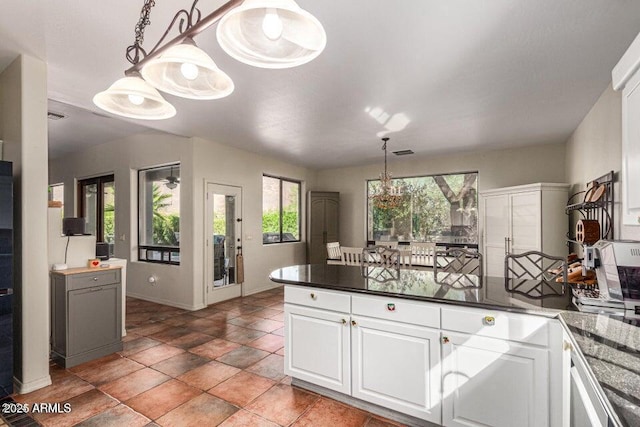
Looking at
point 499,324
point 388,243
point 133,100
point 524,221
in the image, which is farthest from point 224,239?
point 524,221

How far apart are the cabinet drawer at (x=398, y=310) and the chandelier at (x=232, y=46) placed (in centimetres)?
154

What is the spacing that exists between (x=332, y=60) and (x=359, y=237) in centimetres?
496

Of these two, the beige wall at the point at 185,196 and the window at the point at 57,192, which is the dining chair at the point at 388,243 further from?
the window at the point at 57,192

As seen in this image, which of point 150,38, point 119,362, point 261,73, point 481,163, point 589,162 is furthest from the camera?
point 481,163

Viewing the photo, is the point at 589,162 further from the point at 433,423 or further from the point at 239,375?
the point at 239,375

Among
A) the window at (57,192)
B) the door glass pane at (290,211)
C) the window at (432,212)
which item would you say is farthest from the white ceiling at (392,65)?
the window at (57,192)

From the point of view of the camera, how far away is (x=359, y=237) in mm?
7020

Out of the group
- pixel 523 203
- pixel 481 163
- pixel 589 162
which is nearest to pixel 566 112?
pixel 589 162

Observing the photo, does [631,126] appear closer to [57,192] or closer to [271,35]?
[271,35]

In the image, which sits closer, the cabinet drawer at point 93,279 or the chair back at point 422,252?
the cabinet drawer at point 93,279

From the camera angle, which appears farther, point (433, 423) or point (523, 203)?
point (523, 203)

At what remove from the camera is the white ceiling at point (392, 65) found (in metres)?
1.87

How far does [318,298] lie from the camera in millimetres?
2367

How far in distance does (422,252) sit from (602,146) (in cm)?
262
